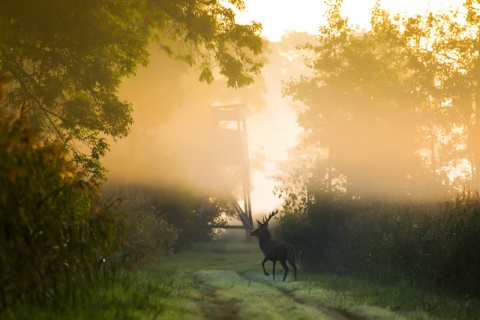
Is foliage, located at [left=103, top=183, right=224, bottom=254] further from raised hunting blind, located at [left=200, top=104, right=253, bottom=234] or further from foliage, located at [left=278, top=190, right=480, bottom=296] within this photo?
foliage, located at [left=278, top=190, right=480, bottom=296]

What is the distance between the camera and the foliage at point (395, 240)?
20.8 m

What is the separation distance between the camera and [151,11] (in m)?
25.5

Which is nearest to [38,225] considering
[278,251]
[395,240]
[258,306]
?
[258,306]

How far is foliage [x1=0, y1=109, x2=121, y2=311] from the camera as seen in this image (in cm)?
1182

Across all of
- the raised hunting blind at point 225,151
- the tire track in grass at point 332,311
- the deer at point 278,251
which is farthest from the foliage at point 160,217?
the tire track in grass at point 332,311

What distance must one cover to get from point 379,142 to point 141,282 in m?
28.0

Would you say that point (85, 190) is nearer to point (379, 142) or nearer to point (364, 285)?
point (364, 285)

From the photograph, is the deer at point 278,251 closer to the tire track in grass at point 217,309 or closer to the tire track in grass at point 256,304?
the tire track in grass at point 256,304

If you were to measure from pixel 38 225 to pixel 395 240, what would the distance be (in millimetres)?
15017

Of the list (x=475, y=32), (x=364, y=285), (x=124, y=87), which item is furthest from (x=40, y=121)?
(x=475, y=32)

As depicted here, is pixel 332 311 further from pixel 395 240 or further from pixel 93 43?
pixel 93 43

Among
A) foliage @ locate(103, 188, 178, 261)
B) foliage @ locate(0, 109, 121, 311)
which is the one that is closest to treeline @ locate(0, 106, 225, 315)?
foliage @ locate(0, 109, 121, 311)

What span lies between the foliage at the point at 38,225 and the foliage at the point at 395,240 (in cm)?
1082

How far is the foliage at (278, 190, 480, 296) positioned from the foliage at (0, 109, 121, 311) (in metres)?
10.8
